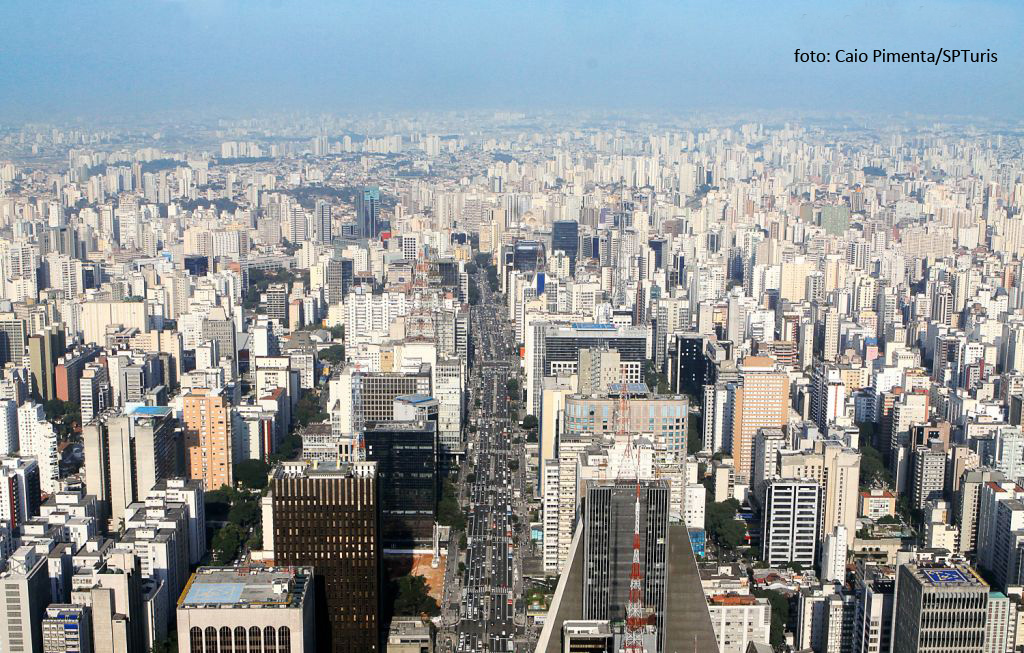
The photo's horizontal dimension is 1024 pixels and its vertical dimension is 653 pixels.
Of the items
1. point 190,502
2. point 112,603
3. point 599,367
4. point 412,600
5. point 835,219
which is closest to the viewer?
point 112,603

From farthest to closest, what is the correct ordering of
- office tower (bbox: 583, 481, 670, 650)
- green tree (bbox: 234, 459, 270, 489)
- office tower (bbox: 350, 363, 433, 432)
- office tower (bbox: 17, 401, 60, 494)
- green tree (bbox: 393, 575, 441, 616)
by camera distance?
office tower (bbox: 350, 363, 433, 432)
green tree (bbox: 234, 459, 270, 489)
office tower (bbox: 17, 401, 60, 494)
green tree (bbox: 393, 575, 441, 616)
office tower (bbox: 583, 481, 670, 650)

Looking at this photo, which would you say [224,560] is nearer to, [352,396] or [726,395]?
[352,396]

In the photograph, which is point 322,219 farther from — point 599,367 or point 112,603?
point 112,603

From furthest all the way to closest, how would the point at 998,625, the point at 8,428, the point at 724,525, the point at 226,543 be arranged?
the point at 8,428, the point at 724,525, the point at 226,543, the point at 998,625

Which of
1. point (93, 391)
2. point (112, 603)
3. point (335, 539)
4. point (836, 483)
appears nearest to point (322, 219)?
point (93, 391)

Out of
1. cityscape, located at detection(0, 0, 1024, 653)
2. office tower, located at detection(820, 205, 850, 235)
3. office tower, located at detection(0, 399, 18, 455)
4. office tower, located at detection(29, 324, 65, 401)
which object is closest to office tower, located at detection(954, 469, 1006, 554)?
cityscape, located at detection(0, 0, 1024, 653)

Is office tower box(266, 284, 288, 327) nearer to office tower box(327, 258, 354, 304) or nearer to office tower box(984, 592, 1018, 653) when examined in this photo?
office tower box(327, 258, 354, 304)

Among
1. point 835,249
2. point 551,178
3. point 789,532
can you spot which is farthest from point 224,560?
point 551,178
